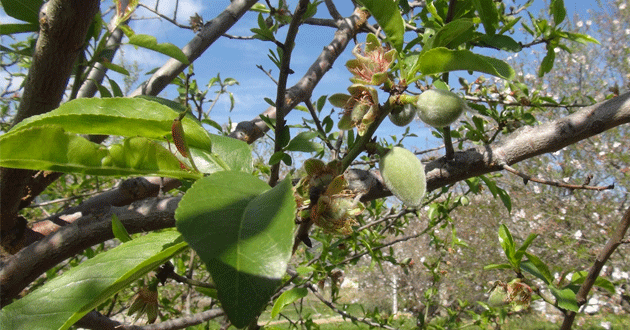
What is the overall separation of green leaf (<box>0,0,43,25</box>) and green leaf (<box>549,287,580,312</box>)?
1.89 meters

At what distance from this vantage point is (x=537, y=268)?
4.41 ft

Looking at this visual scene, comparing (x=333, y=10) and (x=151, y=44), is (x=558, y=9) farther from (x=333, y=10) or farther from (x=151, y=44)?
(x=333, y=10)

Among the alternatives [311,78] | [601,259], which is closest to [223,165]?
[601,259]

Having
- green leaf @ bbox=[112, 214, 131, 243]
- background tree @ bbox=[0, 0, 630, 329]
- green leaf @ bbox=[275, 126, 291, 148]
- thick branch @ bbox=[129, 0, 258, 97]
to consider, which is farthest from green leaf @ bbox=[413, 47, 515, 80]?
thick branch @ bbox=[129, 0, 258, 97]

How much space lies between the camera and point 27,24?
1381mm

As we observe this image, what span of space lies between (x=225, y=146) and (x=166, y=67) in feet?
4.76

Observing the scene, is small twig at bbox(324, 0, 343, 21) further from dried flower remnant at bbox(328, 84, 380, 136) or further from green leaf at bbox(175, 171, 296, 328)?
green leaf at bbox(175, 171, 296, 328)

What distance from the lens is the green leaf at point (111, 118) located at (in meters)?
0.57

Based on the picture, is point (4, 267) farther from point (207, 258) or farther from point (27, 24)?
point (207, 258)

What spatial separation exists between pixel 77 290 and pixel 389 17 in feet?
2.28

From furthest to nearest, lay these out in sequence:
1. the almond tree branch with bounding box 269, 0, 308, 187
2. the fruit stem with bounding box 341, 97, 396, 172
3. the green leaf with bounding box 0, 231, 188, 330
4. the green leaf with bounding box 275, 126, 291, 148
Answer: the green leaf with bounding box 275, 126, 291, 148
the almond tree branch with bounding box 269, 0, 308, 187
the fruit stem with bounding box 341, 97, 396, 172
the green leaf with bounding box 0, 231, 188, 330

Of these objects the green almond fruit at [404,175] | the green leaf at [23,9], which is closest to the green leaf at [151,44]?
the green leaf at [23,9]

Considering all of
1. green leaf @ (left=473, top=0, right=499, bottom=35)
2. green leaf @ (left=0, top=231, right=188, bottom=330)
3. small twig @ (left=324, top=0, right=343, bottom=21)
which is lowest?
green leaf @ (left=0, top=231, right=188, bottom=330)

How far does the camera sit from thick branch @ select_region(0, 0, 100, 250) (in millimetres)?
1074
